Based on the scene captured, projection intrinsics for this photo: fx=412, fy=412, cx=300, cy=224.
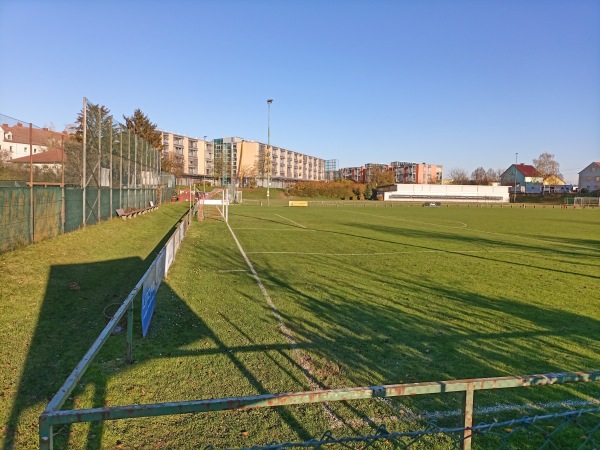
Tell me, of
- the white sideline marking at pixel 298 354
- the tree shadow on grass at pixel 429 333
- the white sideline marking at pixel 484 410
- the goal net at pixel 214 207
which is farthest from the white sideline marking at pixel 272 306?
the goal net at pixel 214 207

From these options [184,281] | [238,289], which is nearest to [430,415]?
[238,289]

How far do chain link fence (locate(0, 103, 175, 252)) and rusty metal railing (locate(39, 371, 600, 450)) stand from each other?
10560 millimetres

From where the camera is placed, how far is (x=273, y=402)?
2.10 metres

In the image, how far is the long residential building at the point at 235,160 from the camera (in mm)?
116062

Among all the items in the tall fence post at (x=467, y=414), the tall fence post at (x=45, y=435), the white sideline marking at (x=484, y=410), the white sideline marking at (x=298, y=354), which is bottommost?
the white sideline marking at (x=484, y=410)

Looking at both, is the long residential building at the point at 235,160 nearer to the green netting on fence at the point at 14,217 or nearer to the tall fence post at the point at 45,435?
the green netting on fence at the point at 14,217

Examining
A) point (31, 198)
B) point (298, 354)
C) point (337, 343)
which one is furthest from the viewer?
point (31, 198)

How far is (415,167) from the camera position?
163 metres

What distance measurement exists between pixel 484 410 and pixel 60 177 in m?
15.2

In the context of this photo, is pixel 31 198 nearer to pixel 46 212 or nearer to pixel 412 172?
pixel 46 212

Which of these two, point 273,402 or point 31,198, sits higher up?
point 31,198

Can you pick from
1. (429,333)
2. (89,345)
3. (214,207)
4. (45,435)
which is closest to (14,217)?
(89,345)

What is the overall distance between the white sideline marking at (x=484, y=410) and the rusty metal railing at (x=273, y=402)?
1.64 meters

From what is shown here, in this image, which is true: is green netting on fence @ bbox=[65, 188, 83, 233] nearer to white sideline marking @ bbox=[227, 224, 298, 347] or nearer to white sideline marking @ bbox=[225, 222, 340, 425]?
white sideline marking @ bbox=[227, 224, 298, 347]
